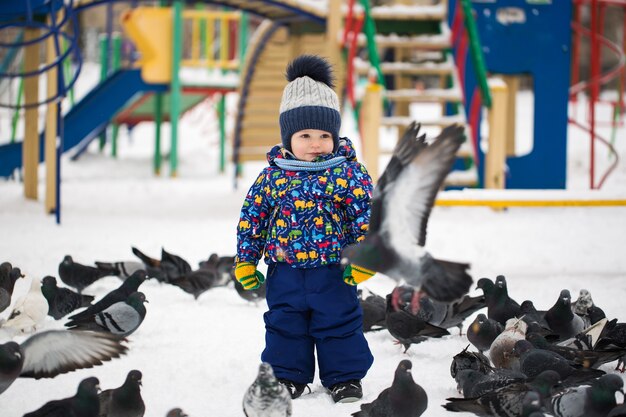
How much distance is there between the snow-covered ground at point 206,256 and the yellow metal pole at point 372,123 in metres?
0.84

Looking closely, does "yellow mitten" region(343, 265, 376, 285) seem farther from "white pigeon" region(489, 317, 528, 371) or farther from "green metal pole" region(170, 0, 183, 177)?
"green metal pole" region(170, 0, 183, 177)

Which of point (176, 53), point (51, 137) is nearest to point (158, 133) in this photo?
point (176, 53)

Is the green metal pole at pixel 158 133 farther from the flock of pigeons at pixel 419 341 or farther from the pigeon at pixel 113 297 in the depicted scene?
the flock of pigeons at pixel 419 341

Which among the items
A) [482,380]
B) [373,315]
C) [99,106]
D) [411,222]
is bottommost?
[99,106]

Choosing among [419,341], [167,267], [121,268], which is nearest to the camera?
[419,341]

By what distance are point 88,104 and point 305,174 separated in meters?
8.36

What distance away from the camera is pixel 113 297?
167 inches

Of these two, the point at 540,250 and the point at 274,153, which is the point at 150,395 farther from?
the point at 540,250

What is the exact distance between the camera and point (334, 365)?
3.28 m

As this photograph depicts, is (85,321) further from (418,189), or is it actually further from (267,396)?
(418,189)

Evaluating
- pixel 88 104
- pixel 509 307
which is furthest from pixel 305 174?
pixel 88 104

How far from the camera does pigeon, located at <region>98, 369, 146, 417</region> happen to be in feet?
9.29

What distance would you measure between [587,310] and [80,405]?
259 centimetres

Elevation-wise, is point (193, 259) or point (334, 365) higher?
point (334, 365)
